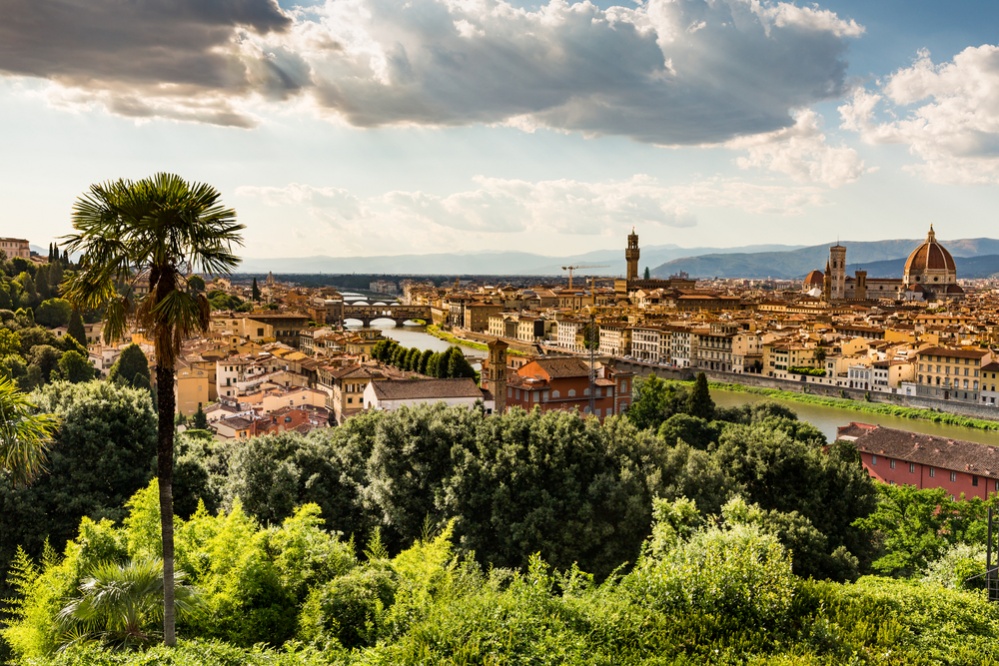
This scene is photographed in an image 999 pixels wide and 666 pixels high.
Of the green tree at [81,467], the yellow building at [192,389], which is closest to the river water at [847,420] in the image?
the yellow building at [192,389]

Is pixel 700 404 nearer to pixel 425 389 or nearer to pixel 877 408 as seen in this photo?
pixel 425 389

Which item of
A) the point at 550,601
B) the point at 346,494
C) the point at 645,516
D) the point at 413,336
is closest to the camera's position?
the point at 550,601

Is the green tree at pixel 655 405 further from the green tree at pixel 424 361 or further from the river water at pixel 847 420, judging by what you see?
the green tree at pixel 424 361

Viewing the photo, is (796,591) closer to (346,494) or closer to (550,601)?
(550,601)

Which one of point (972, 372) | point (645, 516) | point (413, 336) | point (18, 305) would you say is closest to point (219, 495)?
point (645, 516)

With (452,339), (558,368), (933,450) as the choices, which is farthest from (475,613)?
(452,339)

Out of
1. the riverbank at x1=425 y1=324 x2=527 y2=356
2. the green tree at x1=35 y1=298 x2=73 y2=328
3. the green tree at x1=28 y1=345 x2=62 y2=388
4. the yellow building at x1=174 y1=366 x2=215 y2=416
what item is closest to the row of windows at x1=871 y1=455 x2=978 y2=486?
the yellow building at x1=174 y1=366 x2=215 y2=416

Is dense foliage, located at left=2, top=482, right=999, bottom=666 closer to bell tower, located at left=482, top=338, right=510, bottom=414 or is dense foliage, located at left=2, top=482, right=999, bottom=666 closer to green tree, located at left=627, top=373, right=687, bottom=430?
bell tower, located at left=482, top=338, right=510, bottom=414
